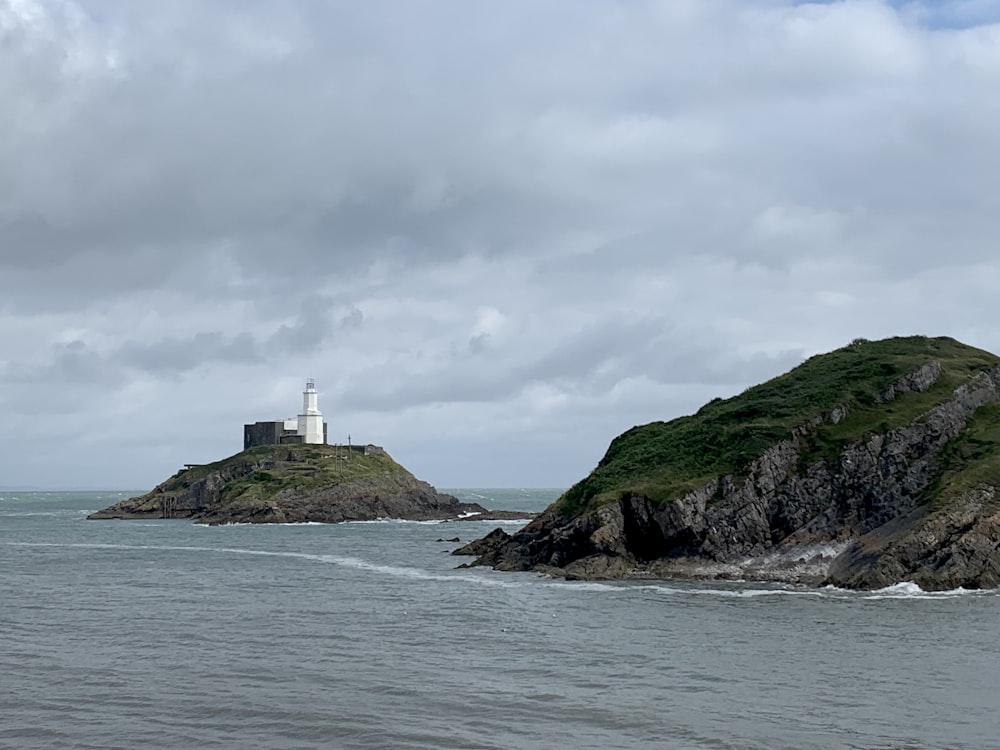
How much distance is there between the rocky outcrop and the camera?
65.8 metres

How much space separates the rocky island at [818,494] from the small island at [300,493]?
88.3 m

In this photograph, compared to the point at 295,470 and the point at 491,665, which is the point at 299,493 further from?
the point at 491,665

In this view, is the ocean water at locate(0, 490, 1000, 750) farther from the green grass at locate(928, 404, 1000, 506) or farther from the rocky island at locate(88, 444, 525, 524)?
the rocky island at locate(88, 444, 525, 524)

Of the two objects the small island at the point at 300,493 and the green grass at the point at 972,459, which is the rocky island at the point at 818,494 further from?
the small island at the point at 300,493

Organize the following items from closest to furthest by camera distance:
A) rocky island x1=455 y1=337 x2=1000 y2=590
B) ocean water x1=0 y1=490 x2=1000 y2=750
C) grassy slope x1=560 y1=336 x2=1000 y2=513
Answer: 1. ocean water x1=0 y1=490 x2=1000 y2=750
2. rocky island x1=455 y1=337 x2=1000 y2=590
3. grassy slope x1=560 y1=336 x2=1000 y2=513

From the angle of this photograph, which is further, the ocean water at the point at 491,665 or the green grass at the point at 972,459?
the green grass at the point at 972,459

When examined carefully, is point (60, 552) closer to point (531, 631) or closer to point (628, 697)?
point (531, 631)

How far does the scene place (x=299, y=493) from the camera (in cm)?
16912

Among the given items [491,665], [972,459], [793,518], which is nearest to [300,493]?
[793,518]

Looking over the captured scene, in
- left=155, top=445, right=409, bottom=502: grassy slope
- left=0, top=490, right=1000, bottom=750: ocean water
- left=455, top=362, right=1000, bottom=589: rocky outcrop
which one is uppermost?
left=155, top=445, right=409, bottom=502: grassy slope

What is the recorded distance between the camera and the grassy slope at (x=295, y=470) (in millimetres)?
173625

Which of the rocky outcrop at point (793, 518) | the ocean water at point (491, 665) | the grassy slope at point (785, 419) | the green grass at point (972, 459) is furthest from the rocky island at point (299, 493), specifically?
the green grass at point (972, 459)

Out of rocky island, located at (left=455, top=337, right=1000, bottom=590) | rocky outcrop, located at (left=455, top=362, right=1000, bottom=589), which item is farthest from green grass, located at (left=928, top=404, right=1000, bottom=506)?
rocky outcrop, located at (left=455, top=362, right=1000, bottom=589)

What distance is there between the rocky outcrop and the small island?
94.3m
